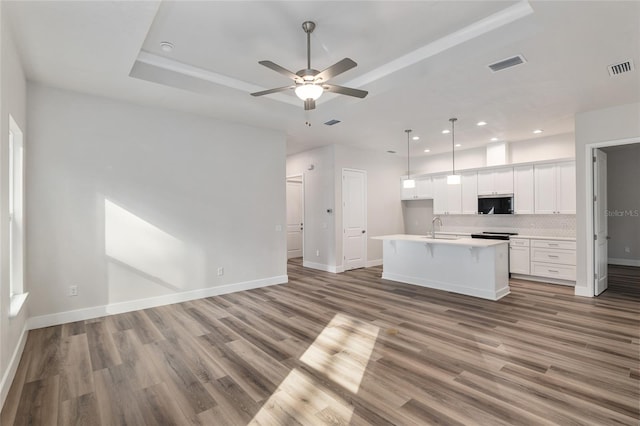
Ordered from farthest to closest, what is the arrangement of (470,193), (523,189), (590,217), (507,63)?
(470,193), (523,189), (590,217), (507,63)

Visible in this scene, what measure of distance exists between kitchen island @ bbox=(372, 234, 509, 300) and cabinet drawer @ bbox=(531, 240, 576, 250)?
964 millimetres

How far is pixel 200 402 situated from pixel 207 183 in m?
3.59

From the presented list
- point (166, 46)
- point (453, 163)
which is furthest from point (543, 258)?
point (166, 46)

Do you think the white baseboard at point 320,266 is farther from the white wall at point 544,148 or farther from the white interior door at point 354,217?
the white wall at point 544,148

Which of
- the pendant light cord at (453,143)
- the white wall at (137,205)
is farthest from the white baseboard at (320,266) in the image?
the pendant light cord at (453,143)

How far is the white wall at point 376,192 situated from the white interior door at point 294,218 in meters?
2.33

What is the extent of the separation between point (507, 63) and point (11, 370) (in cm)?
542

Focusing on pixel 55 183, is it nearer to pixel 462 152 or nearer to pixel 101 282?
pixel 101 282

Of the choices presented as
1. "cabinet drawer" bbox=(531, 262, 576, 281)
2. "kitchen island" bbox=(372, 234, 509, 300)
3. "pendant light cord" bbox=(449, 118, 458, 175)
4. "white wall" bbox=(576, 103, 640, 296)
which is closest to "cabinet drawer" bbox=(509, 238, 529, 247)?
"cabinet drawer" bbox=(531, 262, 576, 281)

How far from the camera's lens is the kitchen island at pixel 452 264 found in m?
4.94

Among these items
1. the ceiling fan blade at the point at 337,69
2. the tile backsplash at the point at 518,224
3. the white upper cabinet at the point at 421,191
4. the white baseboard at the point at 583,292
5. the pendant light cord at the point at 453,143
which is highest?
the pendant light cord at the point at 453,143

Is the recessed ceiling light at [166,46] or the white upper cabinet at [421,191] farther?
the white upper cabinet at [421,191]

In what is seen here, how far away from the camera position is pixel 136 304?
452 cm

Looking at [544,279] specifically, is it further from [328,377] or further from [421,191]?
[328,377]
